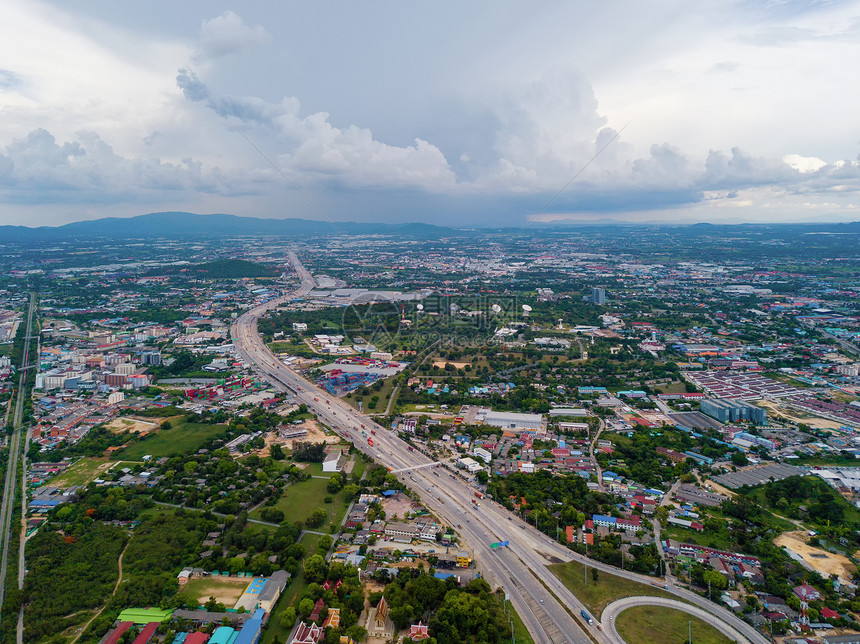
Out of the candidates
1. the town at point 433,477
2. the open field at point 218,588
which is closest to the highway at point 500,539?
the town at point 433,477

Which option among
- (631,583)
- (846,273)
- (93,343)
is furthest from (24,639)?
(846,273)

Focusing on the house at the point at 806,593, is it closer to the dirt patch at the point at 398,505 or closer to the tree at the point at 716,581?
the tree at the point at 716,581

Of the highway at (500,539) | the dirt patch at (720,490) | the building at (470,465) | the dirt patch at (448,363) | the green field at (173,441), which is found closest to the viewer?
the highway at (500,539)

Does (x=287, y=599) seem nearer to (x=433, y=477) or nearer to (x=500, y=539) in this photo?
(x=500, y=539)

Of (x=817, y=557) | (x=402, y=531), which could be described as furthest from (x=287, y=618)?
(x=817, y=557)

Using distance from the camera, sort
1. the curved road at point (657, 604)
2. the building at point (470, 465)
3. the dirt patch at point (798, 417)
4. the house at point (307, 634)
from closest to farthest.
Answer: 1. the house at point (307, 634)
2. the curved road at point (657, 604)
3. the building at point (470, 465)
4. the dirt patch at point (798, 417)

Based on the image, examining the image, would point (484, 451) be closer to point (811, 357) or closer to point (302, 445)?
point (302, 445)
